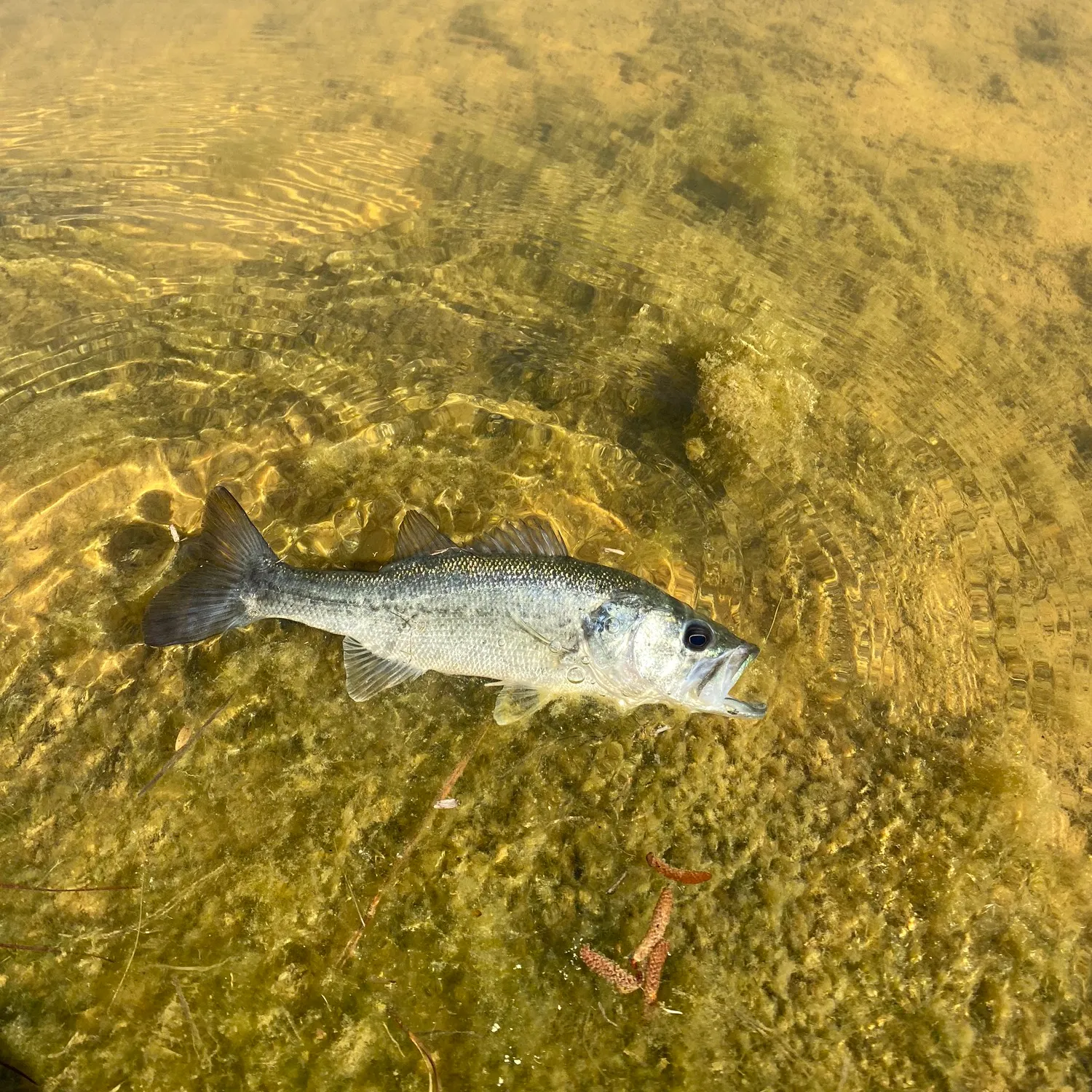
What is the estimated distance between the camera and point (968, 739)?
4332 millimetres

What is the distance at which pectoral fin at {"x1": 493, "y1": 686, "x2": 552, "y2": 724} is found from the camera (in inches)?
155

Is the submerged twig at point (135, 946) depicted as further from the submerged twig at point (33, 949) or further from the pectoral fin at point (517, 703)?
the pectoral fin at point (517, 703)

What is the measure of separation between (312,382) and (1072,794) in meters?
6.40

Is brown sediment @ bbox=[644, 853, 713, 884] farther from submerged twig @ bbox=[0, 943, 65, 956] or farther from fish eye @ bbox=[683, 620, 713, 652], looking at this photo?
submerged twig @ bbox=[0, 943, 65, 956]

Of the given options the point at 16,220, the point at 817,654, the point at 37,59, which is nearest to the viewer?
the point at 817,654

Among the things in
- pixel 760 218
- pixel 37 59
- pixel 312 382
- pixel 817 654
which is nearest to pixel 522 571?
pixel 817 654

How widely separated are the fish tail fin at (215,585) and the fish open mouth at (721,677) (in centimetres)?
282

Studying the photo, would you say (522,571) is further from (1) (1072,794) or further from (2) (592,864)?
(1) (1072,794)

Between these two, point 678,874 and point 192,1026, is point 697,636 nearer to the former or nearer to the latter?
point 678,874

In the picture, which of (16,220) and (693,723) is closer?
(693,723)

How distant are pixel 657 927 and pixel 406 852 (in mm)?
1576

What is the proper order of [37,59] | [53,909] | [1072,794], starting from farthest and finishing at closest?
[37,59] < [1072,794] < [53,909]

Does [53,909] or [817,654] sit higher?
[817,654]

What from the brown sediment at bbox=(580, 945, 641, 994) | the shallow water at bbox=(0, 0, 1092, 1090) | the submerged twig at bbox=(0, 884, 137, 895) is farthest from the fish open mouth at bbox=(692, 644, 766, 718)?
the submerged twig at bbox=(0, 884, 137, 895)
